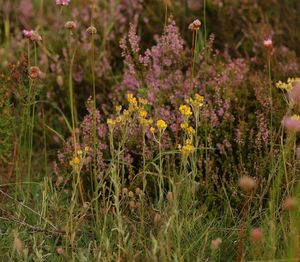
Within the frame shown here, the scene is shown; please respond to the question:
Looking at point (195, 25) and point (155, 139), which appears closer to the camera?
A: point (155, 139)

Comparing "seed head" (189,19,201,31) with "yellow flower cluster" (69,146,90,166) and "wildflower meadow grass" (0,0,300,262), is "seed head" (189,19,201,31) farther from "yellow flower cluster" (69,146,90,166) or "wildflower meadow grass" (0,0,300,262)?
"yellow flower cluster" (69,146,90,166)

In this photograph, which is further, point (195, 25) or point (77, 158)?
Answer: point (195, 25)

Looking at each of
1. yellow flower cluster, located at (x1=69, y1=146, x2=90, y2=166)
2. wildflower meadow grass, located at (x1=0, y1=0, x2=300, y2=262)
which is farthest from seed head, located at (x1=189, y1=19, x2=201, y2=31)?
yellow flower cluster, located at (x1=69, y1=146, x2=90, y2=166)

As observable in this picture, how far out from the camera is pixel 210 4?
448cm

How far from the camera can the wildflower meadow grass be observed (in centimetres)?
247

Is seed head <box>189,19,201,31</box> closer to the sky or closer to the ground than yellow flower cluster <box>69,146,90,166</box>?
closer to the sky

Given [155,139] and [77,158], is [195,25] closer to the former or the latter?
Answer: [155,139]

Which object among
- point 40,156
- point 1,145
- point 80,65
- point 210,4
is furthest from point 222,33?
point 1,145

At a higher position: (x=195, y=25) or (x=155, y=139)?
(x=195, y=25)

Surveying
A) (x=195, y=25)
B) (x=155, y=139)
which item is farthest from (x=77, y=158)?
(x=195, y=25)

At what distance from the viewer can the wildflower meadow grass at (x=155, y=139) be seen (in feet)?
8.09

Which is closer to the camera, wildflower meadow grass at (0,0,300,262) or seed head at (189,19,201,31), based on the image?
wildflower meadow grass at (0,0,300,262)

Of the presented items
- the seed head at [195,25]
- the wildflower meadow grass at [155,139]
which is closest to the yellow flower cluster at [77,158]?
the wildflower meadow grass at [155,139]

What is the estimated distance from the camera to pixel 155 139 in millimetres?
2428
